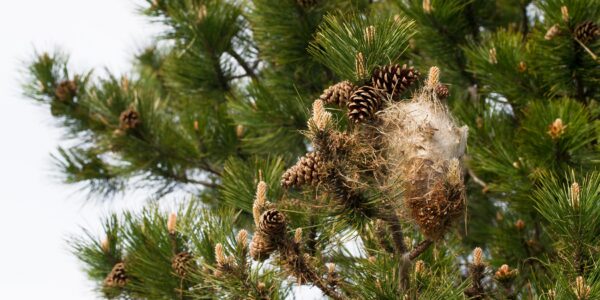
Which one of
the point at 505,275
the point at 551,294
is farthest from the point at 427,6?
the point at 551,294

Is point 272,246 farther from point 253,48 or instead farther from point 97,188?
point 97,188

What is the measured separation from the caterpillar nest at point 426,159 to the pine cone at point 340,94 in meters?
0.09

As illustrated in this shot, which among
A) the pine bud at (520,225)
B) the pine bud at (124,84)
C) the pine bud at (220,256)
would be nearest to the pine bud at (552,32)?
the pine bud at (520,225)

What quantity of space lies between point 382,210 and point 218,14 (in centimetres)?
199

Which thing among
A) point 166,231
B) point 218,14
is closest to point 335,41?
point 166,231

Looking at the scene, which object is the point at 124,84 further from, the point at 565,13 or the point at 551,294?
the point at 551,294

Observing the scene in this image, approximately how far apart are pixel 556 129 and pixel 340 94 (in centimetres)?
102

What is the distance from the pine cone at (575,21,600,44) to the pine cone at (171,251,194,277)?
4.97 feet

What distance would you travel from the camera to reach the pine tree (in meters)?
2.15

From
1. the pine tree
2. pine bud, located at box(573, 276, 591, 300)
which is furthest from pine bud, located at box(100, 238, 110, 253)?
pine bud, located at box(573, 276, 591, 300)

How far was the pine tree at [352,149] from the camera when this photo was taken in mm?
2152

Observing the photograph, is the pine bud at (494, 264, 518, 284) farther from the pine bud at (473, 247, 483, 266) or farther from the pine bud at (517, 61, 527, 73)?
the pine bud at (517, 61, 527, 73)

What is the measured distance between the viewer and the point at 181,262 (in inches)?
106

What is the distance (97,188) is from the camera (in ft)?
15.2
